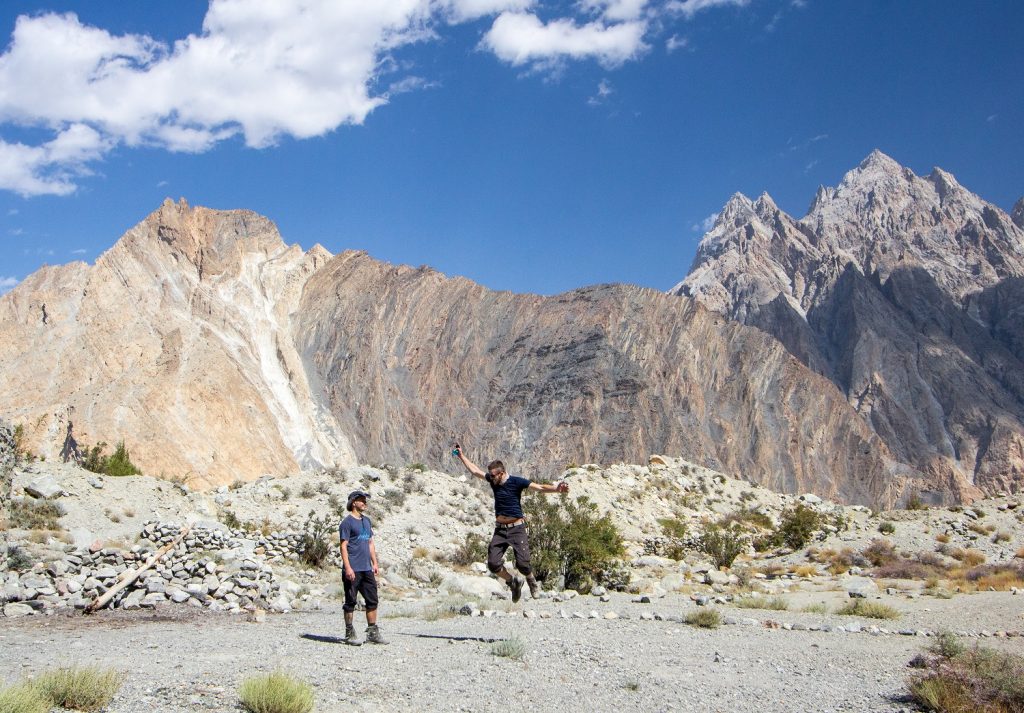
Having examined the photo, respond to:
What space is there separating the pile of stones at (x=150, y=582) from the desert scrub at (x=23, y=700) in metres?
6.73

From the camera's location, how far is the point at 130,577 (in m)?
12.8

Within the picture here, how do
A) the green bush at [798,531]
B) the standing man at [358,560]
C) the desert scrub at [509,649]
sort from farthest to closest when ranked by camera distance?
1. the green bush at [798,531]
2. the standing man at [358,560]
3. the desert scrub at [509,649]

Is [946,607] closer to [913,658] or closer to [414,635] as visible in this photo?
[913,658]

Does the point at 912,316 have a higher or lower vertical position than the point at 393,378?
higher

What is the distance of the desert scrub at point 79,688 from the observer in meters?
5.91

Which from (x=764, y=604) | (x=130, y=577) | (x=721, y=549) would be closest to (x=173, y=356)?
(x=721, y=549)

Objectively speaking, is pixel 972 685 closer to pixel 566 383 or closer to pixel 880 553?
pixel 880 553

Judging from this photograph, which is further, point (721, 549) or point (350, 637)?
point (721, 549)

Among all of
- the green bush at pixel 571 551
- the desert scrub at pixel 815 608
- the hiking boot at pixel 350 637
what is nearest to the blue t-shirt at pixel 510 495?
the hiking boot at pixel 350 637

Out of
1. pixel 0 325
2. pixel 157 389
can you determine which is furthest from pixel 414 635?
pixel 0 325

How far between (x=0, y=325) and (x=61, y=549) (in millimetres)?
61617

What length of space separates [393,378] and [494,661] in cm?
7770

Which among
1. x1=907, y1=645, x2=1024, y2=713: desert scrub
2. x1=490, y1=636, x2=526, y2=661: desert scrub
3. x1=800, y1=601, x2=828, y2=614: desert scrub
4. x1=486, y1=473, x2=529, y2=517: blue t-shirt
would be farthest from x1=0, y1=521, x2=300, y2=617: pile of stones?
x1=907, y1=645, x2=1024, y2=713: desert scrub

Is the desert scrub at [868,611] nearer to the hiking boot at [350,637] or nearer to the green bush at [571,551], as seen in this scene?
the green bush at [571,551]
